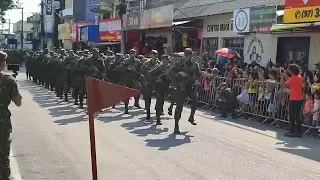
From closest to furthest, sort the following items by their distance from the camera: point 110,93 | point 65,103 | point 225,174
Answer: point 110,93 < point 225,174 < point 65,103

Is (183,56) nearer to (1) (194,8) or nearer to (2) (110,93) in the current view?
(2) (110,93)

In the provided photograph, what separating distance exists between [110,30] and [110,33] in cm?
22

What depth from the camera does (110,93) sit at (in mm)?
4664

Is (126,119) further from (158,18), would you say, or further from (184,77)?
(158,18)

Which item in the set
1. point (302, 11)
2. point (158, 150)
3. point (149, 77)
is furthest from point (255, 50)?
point (158, 150)

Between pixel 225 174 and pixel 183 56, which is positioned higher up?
pixel 183 56

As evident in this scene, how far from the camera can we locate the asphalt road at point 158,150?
23.0ft

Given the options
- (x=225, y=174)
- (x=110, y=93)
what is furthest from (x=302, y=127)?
(x=110, y=93)

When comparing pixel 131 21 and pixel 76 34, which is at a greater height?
pixel 131 21

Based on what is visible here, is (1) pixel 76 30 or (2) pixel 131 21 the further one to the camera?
(1) pixel 76 30

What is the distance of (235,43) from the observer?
814 inches

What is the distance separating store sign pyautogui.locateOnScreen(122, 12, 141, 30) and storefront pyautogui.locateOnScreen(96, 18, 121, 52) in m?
1.18

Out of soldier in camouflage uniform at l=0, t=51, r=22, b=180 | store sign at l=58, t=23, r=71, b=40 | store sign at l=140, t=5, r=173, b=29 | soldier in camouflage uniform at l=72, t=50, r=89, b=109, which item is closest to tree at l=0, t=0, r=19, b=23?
store sign at l=58, t=23, r=71, b=40

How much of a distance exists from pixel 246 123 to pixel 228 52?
18.3 ft
